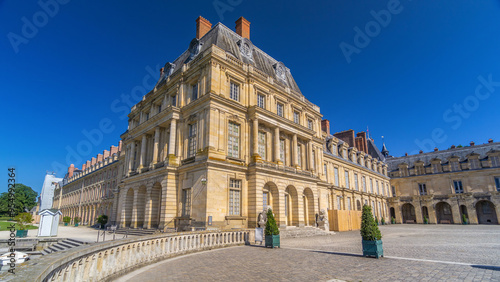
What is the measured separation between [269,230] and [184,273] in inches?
272

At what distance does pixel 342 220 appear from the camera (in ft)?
99.9

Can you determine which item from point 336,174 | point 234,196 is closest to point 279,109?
point 234,196

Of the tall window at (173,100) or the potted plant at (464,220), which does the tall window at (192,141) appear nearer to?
the tall window at (173,100)

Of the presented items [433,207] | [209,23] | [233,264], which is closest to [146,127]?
[209,23]

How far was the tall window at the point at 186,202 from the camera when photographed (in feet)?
70.1

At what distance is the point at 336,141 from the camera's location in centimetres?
4266

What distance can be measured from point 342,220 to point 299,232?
32.8 feet

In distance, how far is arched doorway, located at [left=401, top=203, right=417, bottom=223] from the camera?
172 feet

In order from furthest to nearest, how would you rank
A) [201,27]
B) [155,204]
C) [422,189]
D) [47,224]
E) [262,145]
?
[422,189]
[201,27]
[262,145]
[155,204]
[47,224]

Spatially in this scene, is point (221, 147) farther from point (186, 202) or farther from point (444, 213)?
point (444, 213)

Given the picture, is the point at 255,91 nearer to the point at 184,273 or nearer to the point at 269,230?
the point at 269,230

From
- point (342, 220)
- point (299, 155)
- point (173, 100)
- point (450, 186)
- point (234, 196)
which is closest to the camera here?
point (234, 196)

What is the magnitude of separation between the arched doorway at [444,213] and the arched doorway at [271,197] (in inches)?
1632

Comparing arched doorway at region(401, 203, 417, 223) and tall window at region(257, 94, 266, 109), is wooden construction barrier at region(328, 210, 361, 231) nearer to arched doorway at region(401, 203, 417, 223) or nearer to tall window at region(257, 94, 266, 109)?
tall window at region(257, 94, 266, 109)
